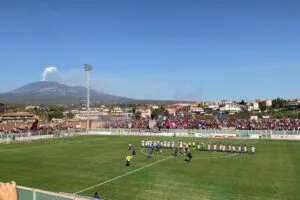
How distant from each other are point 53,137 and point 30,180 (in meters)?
39.4

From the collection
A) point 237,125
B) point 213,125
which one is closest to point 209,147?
point 237,125

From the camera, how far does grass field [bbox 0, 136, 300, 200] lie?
25250 millimetres

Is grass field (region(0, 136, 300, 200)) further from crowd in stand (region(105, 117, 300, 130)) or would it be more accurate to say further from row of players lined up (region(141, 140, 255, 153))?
crowd in stand (region(105, 117, 300, 130))

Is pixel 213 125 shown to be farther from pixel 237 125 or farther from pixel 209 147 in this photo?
pixel 209 147

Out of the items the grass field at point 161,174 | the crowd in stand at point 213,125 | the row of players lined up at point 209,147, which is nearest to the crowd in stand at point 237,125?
the crowd in stand at point 213,125

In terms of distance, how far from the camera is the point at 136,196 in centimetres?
2444

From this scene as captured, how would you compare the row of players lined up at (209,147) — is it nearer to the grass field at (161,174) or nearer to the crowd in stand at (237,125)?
the grass field at (161,174)

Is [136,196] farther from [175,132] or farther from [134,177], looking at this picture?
[175,132]

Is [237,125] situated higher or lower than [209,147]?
higher

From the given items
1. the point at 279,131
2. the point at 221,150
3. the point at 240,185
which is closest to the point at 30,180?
the point at 240,185

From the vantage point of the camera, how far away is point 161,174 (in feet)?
102

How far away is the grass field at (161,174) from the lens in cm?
2525

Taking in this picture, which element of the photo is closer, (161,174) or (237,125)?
(161,174)

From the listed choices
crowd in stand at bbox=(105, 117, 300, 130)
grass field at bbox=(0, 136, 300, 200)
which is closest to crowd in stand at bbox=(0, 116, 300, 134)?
crowd in stand at bbox=(105, 117, 300, 130)
